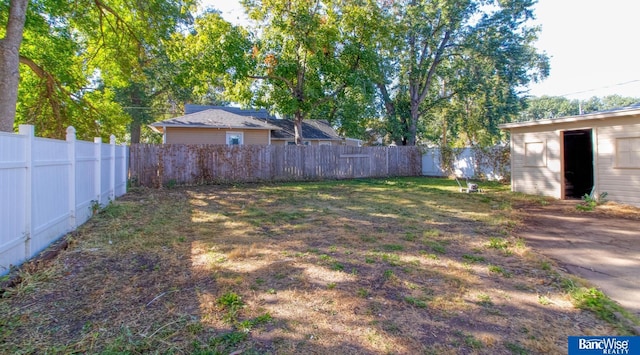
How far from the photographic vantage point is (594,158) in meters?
8.39

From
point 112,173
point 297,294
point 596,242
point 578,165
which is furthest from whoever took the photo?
point 578,165

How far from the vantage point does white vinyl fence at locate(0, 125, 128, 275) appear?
10.8 feet

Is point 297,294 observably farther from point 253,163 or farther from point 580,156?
point 253,163

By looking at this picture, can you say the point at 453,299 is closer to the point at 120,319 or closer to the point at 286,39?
the point at 120,319

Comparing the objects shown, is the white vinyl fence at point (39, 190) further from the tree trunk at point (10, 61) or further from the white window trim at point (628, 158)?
the white window trim at point (628, 158)

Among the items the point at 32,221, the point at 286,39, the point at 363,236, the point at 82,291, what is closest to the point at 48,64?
the point at 286,39

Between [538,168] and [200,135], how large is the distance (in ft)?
45.9

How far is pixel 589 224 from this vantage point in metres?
6.23

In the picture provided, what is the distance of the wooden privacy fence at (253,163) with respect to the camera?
12367mm

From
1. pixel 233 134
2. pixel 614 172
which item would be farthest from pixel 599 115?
pixel 233 134

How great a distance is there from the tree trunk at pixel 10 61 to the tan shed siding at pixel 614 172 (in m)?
12.8

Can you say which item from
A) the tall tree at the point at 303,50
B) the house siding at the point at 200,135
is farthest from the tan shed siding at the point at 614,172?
the house siding at the point at 200,135

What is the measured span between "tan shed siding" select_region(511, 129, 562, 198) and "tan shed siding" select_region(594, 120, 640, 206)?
1101 millimetres

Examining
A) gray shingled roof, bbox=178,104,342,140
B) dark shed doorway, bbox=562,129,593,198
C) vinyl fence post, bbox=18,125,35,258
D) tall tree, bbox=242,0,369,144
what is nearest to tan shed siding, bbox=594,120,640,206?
dark shed doorway, bbox=562,129,593,198
